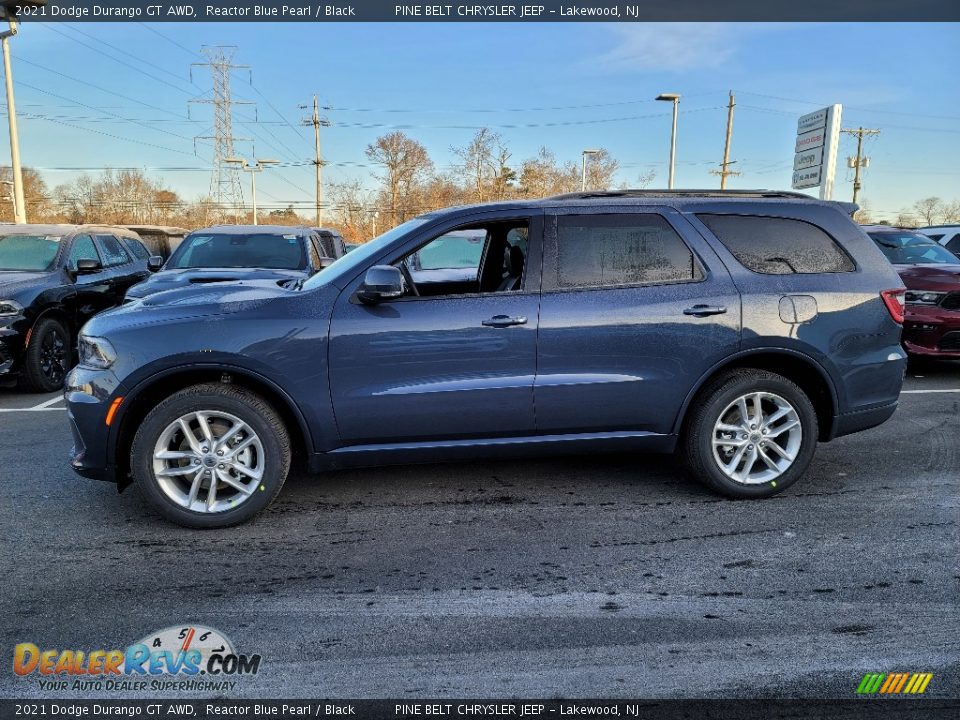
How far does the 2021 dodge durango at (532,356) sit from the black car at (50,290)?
427 cm

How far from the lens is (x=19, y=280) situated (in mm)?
7613

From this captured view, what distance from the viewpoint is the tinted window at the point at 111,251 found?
9.57m

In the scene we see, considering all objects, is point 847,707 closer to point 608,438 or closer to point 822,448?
point 608,438

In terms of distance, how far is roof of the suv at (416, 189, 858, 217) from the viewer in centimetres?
416

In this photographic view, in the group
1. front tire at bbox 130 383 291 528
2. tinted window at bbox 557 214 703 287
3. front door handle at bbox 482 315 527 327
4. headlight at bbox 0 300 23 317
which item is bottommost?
front tire at bbox 130 383 291 528

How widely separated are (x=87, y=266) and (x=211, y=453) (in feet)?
19.0

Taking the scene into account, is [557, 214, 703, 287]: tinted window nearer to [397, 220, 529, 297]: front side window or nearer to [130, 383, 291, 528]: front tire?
[397, 220, 529, 297]: front side window

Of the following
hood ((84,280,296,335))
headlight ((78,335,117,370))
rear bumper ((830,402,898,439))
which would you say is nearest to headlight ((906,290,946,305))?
rear bumper ((830,402,898,439))

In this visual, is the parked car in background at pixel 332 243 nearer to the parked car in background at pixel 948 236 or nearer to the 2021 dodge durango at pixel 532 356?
the 2021 dodge durango at pixel 532 356

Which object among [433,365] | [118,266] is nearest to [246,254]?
[118,266]

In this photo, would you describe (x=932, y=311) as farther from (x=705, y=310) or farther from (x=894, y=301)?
(x=705, y=310)

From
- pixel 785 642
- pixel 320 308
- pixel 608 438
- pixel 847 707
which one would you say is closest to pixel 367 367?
pixel 320 308

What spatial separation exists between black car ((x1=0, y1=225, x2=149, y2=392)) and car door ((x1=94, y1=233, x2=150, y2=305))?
14mm

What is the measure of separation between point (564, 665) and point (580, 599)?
19.4 inches
